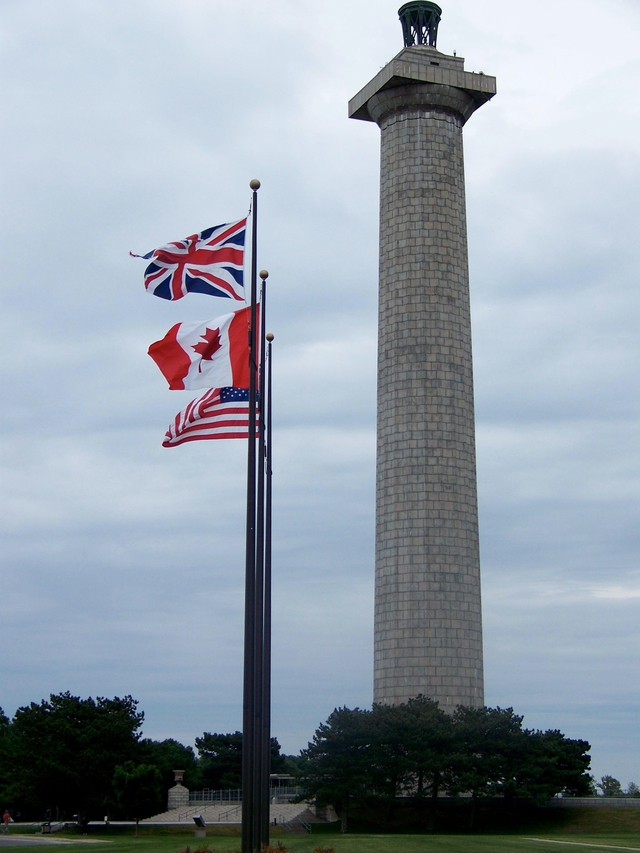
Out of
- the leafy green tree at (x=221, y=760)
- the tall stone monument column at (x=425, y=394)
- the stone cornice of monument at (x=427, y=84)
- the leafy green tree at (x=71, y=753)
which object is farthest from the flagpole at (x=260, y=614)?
the leafy green tree at (x=221, y=760)

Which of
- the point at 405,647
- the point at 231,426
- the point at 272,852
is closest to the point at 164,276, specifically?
the point at 231,426

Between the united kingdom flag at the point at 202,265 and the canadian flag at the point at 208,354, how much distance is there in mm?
726

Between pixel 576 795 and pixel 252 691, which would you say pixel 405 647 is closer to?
pixel 576 795

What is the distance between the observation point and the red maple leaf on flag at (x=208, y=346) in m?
24.7

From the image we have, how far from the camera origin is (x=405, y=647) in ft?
186

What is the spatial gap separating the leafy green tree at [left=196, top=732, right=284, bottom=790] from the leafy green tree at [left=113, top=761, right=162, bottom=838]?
31.2m

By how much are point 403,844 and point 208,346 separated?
2031cm

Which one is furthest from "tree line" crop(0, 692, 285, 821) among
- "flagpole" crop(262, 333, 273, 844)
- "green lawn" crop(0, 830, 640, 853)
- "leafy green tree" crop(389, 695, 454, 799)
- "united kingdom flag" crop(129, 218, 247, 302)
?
"united kingdom flag" crop(129, 218, 247, 302)

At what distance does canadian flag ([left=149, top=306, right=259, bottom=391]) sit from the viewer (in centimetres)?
2459

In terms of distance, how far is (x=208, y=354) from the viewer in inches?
972

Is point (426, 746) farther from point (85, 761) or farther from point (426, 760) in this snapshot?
point (85, 761)

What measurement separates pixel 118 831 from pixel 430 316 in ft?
98.5

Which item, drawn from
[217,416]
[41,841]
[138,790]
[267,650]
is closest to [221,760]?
[138,790]

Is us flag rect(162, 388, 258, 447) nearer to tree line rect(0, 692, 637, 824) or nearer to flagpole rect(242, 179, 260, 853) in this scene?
flagpole rect(242, 179, 260, 853)
